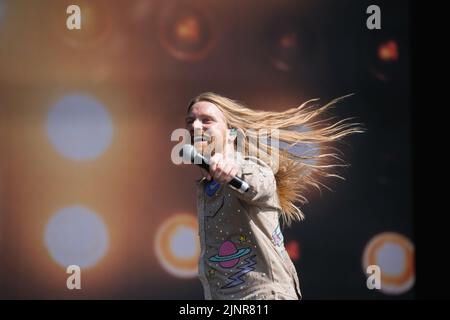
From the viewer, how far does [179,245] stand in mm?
3715

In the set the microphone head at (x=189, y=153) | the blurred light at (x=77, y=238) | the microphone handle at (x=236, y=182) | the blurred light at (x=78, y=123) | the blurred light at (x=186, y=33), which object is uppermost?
the blurred light at (x=186, y=33)

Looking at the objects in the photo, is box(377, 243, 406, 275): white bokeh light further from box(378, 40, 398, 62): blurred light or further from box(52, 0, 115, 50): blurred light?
box(52, 0, 115, 50): blurred light

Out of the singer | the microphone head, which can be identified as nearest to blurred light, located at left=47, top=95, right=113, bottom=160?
the singer

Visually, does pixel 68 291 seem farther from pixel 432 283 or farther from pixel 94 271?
pixel 432 283

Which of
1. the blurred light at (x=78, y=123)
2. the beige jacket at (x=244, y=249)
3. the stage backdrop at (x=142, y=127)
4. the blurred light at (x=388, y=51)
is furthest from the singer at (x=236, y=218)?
the blurred light at (x=388, y=51)

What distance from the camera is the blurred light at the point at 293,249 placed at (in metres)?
3.75

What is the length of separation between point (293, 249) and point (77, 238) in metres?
1.20

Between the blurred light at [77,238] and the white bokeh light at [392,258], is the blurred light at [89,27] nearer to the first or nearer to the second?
the blurred light at [77,238]

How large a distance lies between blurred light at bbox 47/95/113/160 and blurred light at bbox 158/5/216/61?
52 centimetres

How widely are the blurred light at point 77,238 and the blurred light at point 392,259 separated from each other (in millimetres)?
1478

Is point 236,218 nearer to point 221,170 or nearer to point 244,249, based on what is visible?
point 244,249

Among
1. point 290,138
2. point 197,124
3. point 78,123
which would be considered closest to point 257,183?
point 197,124

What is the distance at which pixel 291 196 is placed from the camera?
294 cm

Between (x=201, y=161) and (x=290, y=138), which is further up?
(x=290, y=138)
